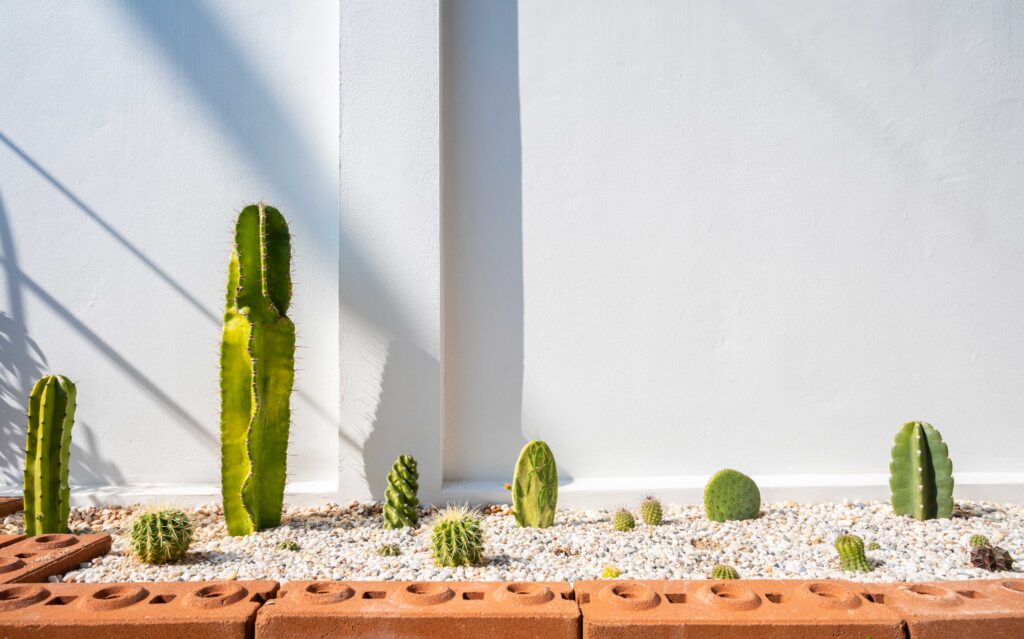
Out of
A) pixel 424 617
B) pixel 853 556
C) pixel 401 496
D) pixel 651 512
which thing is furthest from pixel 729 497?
pixel 424 617

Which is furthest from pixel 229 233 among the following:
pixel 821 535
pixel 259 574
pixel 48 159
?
pixel 821 535

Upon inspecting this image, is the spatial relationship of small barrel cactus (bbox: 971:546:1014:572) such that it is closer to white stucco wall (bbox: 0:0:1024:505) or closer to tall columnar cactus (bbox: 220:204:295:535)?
white stucco wall (bbox: 0:0:1024:505)

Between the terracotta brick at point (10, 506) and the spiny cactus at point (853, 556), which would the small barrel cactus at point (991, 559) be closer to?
the spiny cactus at point (853, 556)

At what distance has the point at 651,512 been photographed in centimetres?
354

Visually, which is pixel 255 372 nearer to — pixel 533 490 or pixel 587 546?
pixel 533 490

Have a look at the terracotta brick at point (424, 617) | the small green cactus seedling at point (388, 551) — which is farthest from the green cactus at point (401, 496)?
the terracotta brick at point (424, 617)

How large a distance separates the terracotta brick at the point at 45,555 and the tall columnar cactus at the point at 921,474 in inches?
139

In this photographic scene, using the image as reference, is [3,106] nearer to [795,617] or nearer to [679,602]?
[679,602]

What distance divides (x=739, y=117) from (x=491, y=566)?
2.68 m

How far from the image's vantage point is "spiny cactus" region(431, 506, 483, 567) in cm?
290

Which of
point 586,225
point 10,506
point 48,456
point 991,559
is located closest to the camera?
point 991,559

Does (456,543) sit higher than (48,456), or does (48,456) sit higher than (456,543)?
(48,456)

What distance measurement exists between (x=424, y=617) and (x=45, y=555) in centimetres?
170

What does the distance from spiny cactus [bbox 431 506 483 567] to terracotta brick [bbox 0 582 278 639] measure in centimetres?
73
